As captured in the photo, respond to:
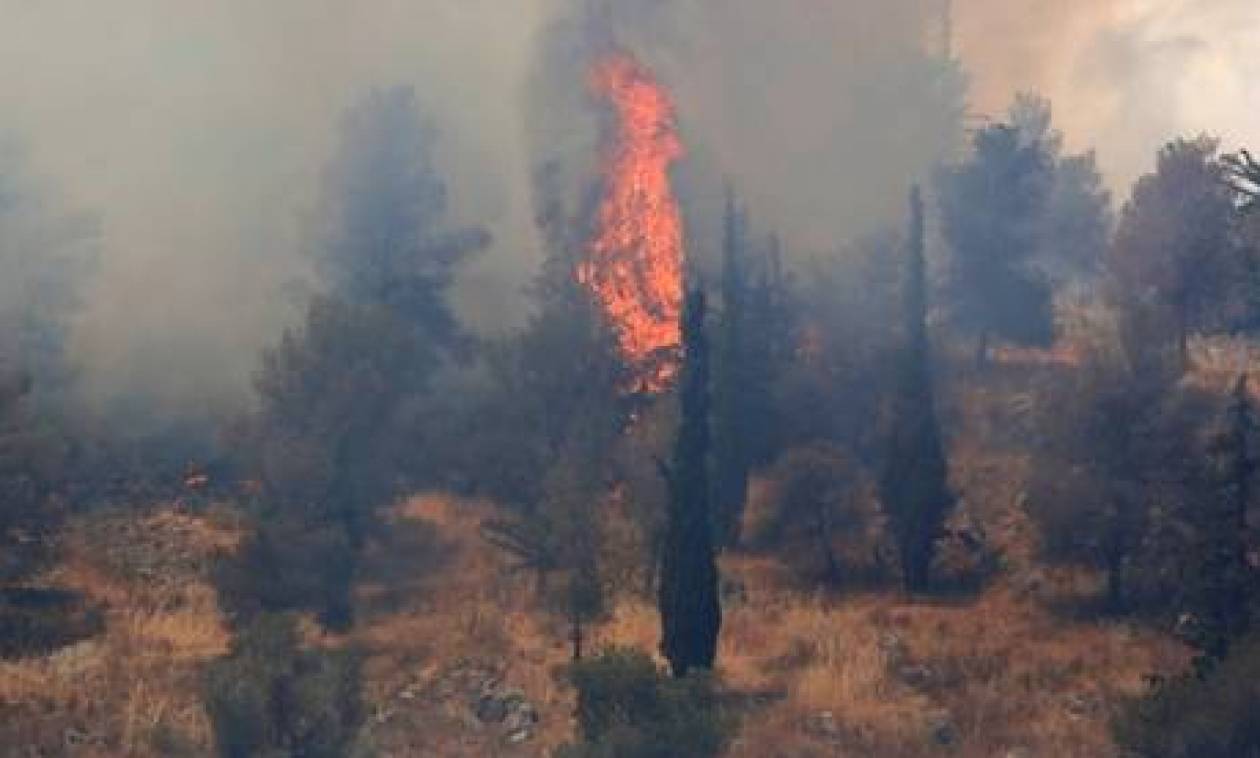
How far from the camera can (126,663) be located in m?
39.8

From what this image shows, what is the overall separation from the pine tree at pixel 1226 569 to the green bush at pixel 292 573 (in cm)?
2615

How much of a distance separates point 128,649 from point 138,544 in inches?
488

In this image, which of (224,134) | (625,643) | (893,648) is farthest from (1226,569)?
(224,134)

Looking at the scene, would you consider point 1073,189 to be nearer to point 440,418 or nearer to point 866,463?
point 866,463

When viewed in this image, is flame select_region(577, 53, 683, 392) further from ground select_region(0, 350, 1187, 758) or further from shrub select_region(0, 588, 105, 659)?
shrub select_region(0, 588, 105, 659)

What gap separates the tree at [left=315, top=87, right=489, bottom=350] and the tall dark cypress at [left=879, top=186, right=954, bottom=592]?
24.1 metres

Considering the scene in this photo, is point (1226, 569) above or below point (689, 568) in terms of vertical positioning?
above

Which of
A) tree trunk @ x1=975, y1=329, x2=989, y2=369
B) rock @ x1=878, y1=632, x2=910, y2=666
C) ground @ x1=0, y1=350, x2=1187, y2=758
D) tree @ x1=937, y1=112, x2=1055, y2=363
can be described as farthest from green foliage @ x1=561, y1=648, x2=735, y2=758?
tree @ x1=937, y1=112, x2=1055, y2=363

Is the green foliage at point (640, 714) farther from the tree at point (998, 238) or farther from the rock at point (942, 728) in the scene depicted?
the tree at point (998, 238)

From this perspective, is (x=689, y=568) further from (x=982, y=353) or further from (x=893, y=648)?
(x=982, y=353)

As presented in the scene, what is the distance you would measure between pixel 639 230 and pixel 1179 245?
26987mm

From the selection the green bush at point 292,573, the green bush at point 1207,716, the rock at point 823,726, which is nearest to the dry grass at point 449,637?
the green bush at point 292,573

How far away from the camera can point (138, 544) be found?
5281 cm

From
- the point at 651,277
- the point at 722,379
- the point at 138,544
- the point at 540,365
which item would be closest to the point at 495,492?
the point at 540,365
